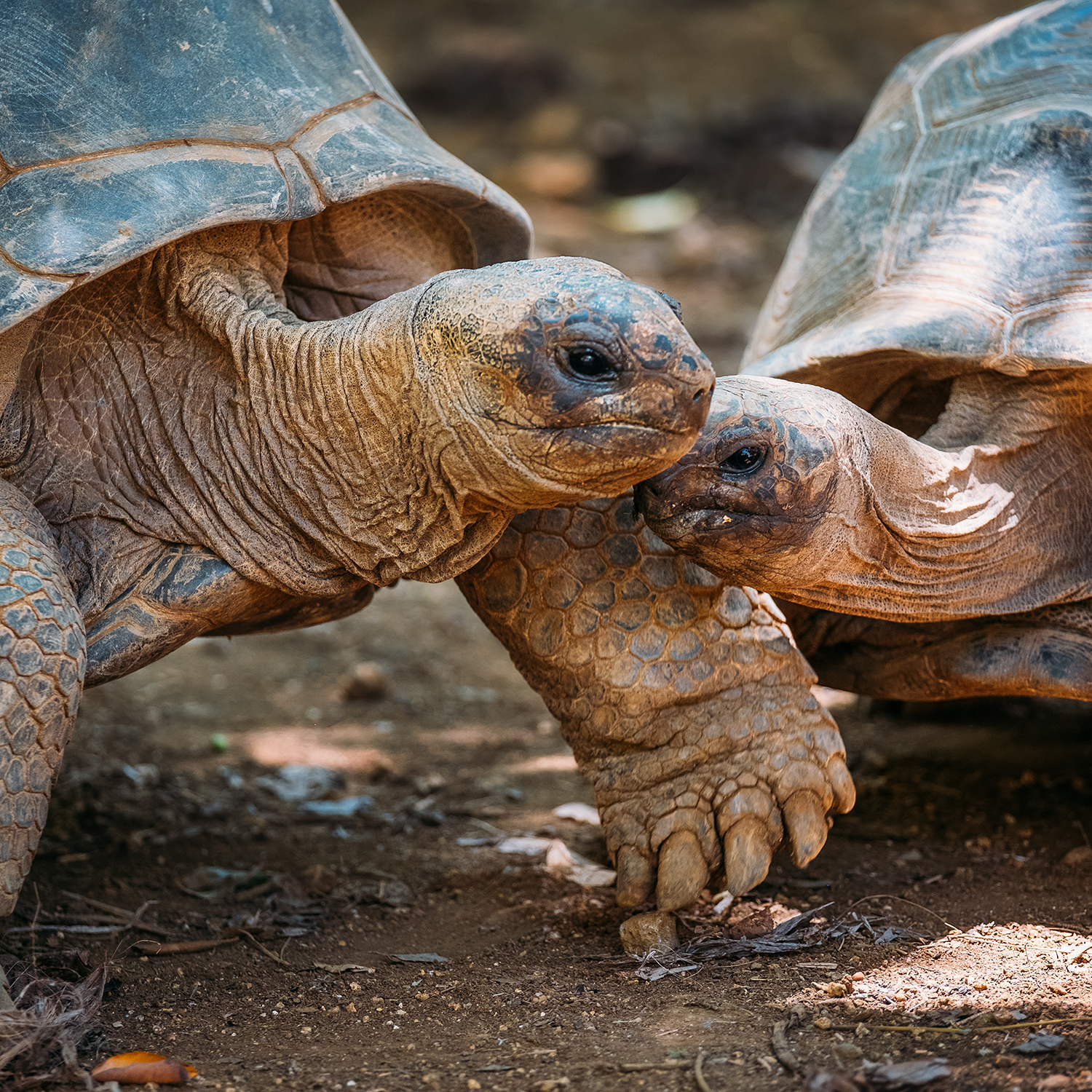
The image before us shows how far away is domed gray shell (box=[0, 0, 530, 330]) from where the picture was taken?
2.44 metres

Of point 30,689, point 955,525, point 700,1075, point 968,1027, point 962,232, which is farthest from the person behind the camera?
point 962,232

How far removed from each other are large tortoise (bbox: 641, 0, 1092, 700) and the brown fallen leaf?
1316mm

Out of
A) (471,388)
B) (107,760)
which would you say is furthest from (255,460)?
(107,760)

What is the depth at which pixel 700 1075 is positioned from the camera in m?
1.97

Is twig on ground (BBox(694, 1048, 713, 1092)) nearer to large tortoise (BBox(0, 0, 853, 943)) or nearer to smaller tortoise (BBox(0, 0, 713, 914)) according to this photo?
large tortoise (BBox(0, 0, 853, 943))

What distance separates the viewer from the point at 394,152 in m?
2.87

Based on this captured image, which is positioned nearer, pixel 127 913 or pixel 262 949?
pixel 262 949

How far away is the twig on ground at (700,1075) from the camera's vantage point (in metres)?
1.93

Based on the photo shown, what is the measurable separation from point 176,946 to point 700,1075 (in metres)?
1.26

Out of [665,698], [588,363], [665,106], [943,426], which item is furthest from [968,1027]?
[665,106]

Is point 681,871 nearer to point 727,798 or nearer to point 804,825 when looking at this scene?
point 727,798

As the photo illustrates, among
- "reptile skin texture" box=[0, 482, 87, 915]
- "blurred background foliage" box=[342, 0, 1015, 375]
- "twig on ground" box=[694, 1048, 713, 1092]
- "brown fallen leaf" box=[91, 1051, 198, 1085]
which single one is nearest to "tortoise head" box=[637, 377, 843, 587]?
"twig on ground" box=[694, 1048, 713, 1092]

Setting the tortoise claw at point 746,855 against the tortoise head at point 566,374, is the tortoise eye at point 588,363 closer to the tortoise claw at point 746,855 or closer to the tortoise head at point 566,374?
the tortoise head at point 566,374

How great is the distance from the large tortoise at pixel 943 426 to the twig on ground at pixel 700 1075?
96 centimetres
